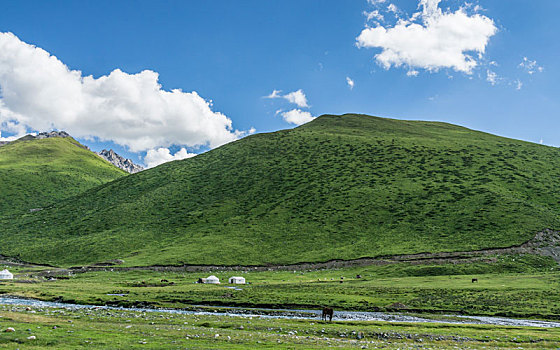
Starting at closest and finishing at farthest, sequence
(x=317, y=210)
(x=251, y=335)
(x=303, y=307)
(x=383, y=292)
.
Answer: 1. (x=251, y=335)
2. (x=303, y=307)
3. (x=383, y=292)
4. (x=317, y=210)

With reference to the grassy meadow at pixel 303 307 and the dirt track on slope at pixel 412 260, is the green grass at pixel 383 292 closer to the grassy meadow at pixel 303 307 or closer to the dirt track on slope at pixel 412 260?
the grassy meadow at pixel 303 307

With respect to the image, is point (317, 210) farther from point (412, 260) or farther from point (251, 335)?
point (251, 335)

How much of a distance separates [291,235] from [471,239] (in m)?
53.7

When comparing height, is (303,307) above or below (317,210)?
below

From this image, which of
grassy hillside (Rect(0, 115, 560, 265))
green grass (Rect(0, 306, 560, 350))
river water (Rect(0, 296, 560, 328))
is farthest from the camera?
grassy hillside (Rect(0, 115, 560, 265))

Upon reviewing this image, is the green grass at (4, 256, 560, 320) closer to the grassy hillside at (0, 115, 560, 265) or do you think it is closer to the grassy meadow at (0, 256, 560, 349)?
the grassy meadow at (0, 256, 560, 349)

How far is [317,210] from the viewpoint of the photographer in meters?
146

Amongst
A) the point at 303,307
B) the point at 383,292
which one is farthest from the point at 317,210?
the point at 303,307

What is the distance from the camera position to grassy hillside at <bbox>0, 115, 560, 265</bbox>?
116m

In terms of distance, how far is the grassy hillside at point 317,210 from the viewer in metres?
116

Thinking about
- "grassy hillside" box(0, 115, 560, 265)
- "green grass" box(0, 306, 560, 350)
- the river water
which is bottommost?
the river water

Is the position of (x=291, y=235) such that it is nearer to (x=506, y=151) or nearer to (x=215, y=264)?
(x=215, y=264)

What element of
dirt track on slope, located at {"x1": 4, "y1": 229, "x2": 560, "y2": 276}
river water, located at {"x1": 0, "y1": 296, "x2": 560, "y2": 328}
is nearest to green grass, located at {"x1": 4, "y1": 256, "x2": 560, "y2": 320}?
river water, located at {"x1": 0, "y1": 296, "x2": 560, "y2": 328}

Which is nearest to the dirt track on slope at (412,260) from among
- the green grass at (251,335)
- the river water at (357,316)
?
the river water at (357,316)
